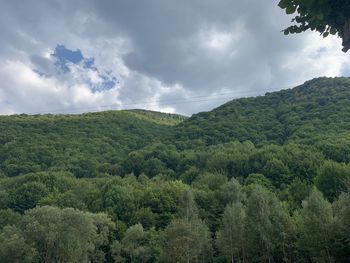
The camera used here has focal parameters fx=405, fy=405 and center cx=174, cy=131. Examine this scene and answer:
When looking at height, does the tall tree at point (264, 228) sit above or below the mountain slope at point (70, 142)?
below

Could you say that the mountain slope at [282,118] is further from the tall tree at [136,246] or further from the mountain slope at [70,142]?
the tall tree at [136,246]

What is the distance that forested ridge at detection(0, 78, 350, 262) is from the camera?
174 ft

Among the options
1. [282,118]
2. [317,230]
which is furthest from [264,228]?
[282,118]

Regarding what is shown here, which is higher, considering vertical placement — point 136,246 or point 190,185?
point 190,185

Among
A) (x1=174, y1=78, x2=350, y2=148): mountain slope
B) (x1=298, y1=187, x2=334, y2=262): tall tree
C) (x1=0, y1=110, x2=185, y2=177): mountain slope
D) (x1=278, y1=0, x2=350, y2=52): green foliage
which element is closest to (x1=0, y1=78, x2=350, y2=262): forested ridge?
(x1=298, y1=187, x2=334, y2=262): tall tree

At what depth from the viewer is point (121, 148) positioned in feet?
543

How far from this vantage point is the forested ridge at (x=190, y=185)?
2093 inches

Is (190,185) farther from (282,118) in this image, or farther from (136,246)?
(282,118)

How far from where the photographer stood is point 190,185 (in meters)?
107

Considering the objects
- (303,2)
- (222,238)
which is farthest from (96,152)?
(303,2)

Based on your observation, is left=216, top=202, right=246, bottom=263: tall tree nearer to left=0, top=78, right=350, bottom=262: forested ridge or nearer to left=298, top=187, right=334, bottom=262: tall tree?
left=0, top=78, right=350, bottom=262: forested ridge

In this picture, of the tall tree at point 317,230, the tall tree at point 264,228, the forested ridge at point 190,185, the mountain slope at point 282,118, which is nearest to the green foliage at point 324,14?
the forested ridge at point 190,185

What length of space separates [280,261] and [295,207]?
23.6 m

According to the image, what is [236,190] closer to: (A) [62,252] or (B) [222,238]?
(B) [222,238]
